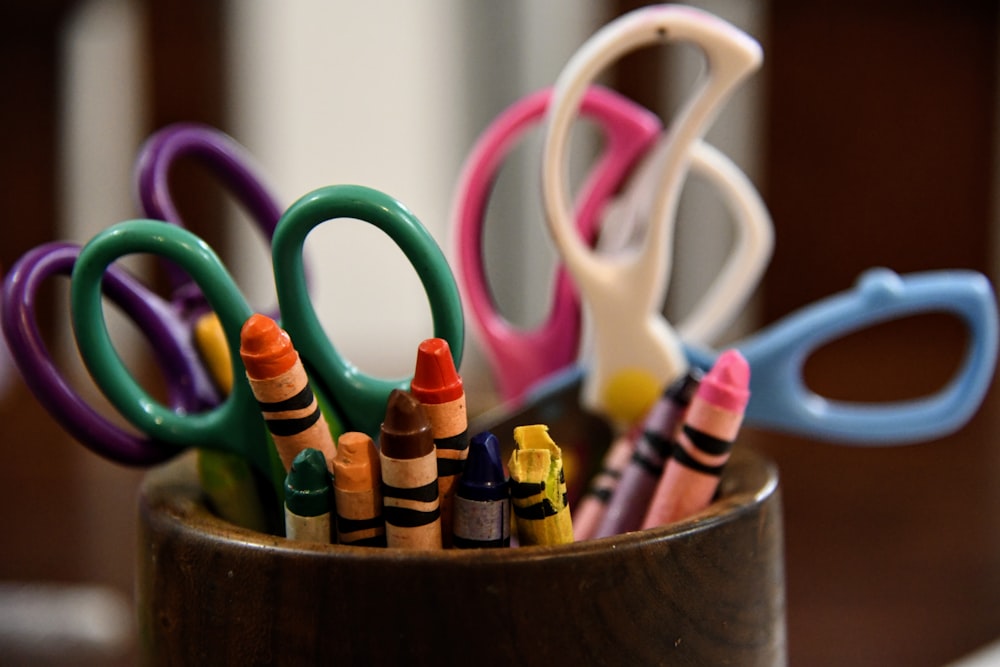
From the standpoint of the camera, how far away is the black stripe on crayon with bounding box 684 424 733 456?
23 centimetres

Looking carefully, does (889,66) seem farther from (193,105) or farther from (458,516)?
(458,516)

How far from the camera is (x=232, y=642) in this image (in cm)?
20

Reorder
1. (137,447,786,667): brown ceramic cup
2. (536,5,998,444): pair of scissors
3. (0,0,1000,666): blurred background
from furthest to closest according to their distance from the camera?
(0,0,1000,666): blurred background → (536,5,998,444): pair of scissors → (137,447,786,667): brown ceramic cup

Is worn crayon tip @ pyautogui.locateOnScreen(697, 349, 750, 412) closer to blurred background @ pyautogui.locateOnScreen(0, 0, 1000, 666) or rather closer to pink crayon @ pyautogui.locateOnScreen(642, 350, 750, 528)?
pink crayon @ pyautogui.locateOnScreen(642, 350, 750, 528)

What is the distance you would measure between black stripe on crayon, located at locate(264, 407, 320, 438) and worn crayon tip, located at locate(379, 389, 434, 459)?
2 centimetres

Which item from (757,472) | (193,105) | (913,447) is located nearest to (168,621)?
(757,472)

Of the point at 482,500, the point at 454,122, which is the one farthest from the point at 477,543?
the point at 454,122

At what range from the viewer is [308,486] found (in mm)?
202

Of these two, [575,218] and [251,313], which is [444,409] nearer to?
[251,313]

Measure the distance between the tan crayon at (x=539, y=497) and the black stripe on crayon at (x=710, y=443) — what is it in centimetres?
4

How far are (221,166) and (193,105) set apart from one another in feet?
2.80

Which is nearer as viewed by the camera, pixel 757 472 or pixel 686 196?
pixel 757 472

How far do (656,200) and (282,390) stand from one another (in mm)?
136

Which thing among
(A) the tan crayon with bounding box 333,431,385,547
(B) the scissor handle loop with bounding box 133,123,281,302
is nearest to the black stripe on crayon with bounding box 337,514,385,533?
(A) the tan crayon with bounding box 333,431,385,547
